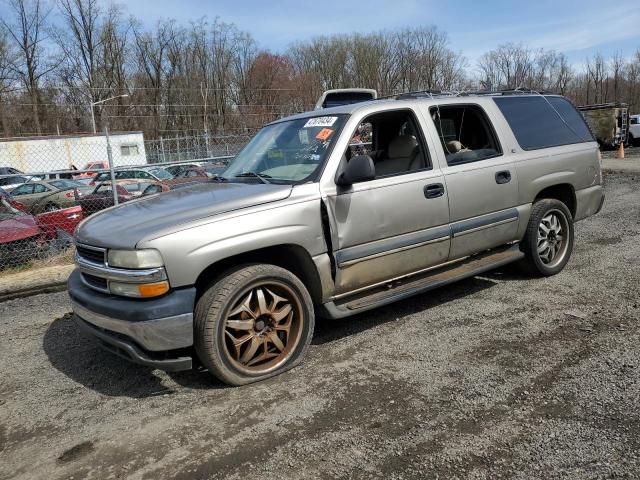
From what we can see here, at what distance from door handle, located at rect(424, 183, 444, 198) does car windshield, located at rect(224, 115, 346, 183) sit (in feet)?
2.93

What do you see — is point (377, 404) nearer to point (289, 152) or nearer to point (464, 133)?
point (289, 152)

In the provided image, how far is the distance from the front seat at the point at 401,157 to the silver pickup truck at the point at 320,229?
0.06 ft

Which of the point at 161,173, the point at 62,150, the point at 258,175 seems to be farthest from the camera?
the point at 62,150

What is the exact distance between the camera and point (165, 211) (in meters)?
3.55

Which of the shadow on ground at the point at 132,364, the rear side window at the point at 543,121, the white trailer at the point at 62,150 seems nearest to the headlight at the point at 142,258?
the shadow on ground at the point at 132,364

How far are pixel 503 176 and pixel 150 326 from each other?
11.2ft

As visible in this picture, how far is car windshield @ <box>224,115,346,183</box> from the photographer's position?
3982 mm

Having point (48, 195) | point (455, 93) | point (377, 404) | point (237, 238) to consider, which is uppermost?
point (455, 93)

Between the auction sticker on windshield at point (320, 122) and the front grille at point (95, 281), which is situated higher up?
the auction sticker on windshield at point (320, 122)

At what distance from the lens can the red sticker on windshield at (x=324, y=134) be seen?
4.08 metres

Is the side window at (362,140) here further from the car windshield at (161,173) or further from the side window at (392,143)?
the car windshield at (161,173)

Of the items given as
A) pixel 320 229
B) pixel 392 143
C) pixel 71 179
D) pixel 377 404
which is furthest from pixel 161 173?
pixel 377 404

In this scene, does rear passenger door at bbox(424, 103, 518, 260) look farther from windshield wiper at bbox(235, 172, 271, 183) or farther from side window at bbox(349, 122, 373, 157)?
windshield wiper at bbox(235, 172, 271, 183)

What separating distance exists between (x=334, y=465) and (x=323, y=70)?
55.9 meters
